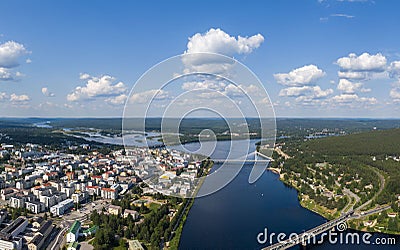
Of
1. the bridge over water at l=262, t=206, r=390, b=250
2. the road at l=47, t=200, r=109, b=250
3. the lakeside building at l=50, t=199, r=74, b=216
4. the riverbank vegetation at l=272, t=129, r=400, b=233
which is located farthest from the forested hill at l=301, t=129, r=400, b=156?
the lakeside building at l=50, t=199, r=74, b=216

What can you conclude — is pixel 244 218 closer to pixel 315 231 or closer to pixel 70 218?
pixel 315 231

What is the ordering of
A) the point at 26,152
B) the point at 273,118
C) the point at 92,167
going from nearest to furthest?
1. the point at 273,118
2. the point at 92,167
3. the point at 26,152

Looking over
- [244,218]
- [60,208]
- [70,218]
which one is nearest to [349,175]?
[244,218]

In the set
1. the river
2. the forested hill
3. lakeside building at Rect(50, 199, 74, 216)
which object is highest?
the forested hill

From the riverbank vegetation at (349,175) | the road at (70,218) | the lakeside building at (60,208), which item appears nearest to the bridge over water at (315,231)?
the riverbank vegetation at (349,175)

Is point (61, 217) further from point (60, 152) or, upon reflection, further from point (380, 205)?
point (60, 152)

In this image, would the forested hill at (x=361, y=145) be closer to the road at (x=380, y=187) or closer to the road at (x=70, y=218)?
the road at (x=380, y=187)

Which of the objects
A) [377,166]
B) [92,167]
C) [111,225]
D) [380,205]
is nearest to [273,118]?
[111,225]

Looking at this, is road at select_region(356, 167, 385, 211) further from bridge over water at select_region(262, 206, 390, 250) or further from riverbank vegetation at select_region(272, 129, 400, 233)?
bridge over water at select_region(262, 206, 390, 250)
